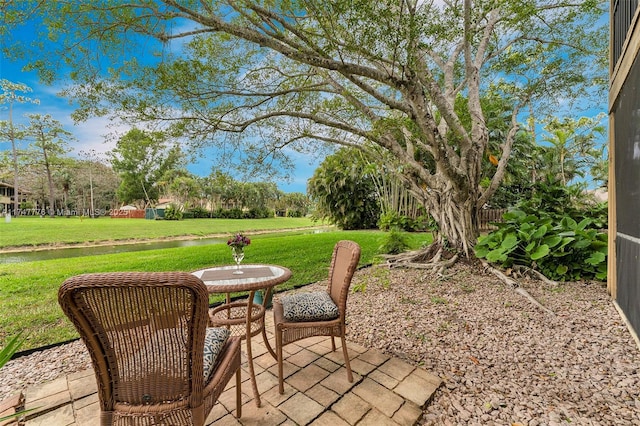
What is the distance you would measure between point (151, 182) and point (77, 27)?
23.6 meters

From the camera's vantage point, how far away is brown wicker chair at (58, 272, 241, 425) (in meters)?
1.02

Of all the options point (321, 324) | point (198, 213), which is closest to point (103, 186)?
point (198, 213)

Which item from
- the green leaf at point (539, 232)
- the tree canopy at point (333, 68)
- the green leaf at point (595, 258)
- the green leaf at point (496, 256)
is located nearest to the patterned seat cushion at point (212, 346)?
the tree canopy at point (333, 68)

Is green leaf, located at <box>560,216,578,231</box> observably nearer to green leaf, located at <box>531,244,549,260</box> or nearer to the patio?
green leaf, located at <box>531,244,549,260</box>

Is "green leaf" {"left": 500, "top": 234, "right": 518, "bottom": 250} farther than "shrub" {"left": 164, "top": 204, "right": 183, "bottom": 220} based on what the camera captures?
No

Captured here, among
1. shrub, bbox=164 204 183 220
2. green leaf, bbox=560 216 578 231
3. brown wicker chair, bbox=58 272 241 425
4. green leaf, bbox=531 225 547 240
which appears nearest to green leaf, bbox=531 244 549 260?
green leaf, bbox=531 225 547 240

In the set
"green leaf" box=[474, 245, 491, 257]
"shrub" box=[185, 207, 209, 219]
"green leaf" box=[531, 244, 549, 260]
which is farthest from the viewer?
"shrub" box=[185, 207, 209, 219]

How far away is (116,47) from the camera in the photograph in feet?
12.2

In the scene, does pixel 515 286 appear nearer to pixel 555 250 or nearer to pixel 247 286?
pixel 555 250

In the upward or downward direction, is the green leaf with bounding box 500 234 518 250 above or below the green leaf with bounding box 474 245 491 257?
above

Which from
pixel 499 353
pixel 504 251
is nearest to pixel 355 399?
pixel 499 353

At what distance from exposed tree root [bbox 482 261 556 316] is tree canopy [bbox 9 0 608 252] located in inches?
22.6

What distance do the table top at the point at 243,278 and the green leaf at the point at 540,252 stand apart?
3552mm

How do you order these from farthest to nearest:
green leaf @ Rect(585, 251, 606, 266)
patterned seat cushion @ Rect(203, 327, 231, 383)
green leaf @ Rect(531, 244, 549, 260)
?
1. green leaf @ Rect(531, 244, 549, 260)
2. green leaf @ Rect(585, 251, 606, 266)
3. patterned seat cushion @ Rect(203, 327, 231, 383)
